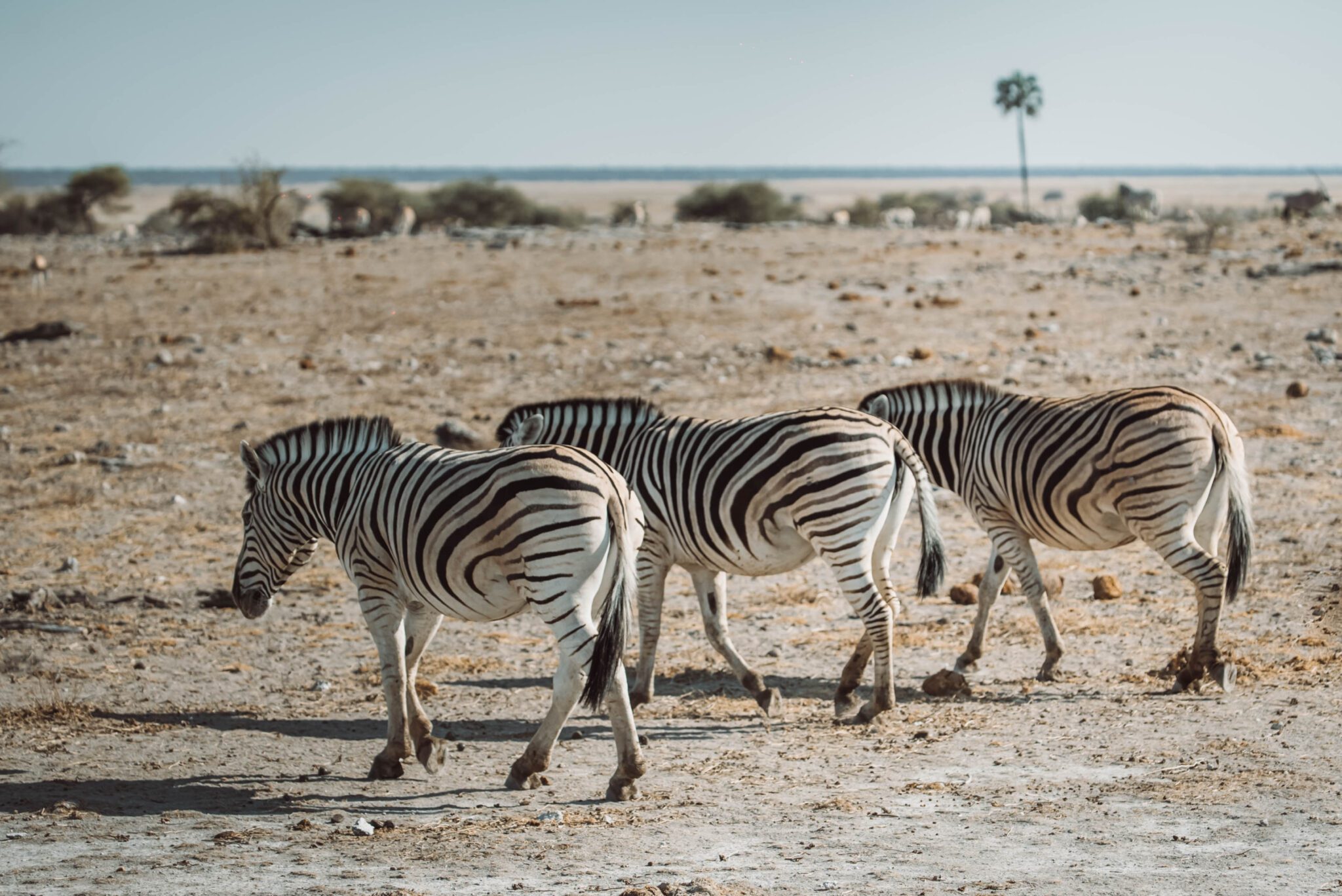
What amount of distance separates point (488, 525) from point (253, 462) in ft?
5.95

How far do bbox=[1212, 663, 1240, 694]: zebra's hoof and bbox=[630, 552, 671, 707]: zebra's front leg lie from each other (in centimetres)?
296

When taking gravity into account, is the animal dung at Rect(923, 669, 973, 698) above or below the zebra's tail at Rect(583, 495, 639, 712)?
below

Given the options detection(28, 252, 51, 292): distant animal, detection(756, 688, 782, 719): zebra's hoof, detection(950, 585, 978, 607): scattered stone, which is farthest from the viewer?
detection(28, 252, 51, 292): distant animal

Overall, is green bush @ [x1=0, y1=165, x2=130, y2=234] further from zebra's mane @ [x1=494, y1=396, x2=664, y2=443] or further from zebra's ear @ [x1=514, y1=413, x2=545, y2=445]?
zebra's ear @ [x1=514, y1=413, x2=545, y2=445]

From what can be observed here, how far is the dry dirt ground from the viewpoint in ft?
16.4

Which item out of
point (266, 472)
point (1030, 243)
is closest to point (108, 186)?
point (1030, 243)

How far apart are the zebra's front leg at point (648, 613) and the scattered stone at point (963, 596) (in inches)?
98.7

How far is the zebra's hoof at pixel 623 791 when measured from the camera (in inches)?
226

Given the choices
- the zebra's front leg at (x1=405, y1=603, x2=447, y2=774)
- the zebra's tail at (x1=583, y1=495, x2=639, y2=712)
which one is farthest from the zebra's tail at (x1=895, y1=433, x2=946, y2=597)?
the zebra's front leg at (x1=405, y1=603, x2=447, y2=774)

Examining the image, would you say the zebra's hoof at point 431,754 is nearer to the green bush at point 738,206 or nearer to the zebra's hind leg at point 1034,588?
the zebra's hind leg at point 1034,588

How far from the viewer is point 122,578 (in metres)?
9.66

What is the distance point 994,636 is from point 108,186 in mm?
47959

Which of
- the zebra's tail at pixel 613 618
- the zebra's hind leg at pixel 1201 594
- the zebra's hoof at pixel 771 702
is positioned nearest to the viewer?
the zebra's tail at pixel 613 618

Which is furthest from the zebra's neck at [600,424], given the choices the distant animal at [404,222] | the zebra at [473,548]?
the distant animal at [404,222]
